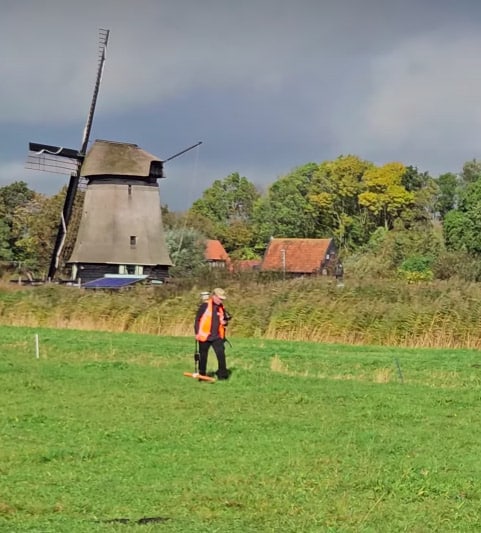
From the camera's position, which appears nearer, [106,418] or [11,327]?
[106,418]

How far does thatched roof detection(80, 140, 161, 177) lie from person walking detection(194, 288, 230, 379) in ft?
112

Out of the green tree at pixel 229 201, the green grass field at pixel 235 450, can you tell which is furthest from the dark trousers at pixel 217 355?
the green tree at pixel 229 201

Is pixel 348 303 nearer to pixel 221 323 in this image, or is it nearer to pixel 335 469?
pixel 221 323

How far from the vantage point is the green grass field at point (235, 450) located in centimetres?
655

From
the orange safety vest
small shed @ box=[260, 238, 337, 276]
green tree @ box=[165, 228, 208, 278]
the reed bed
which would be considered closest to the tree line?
green tree @ box=[165, 228, 208, 278]

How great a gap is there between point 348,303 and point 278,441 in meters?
15.6

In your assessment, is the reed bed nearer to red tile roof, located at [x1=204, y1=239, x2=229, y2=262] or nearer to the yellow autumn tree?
red tile roof, located at [x1=204, y1=239, x2=229, y2=262]

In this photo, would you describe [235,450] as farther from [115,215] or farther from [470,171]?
[470,171]

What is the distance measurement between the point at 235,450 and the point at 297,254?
70.4m

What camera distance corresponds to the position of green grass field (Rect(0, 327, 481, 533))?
655 centimetres

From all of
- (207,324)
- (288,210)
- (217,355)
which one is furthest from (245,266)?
(217,355)

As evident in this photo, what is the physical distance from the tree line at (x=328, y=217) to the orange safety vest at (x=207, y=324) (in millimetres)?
47457

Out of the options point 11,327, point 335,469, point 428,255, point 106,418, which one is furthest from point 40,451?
point 428,255

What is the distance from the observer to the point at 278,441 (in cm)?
924
